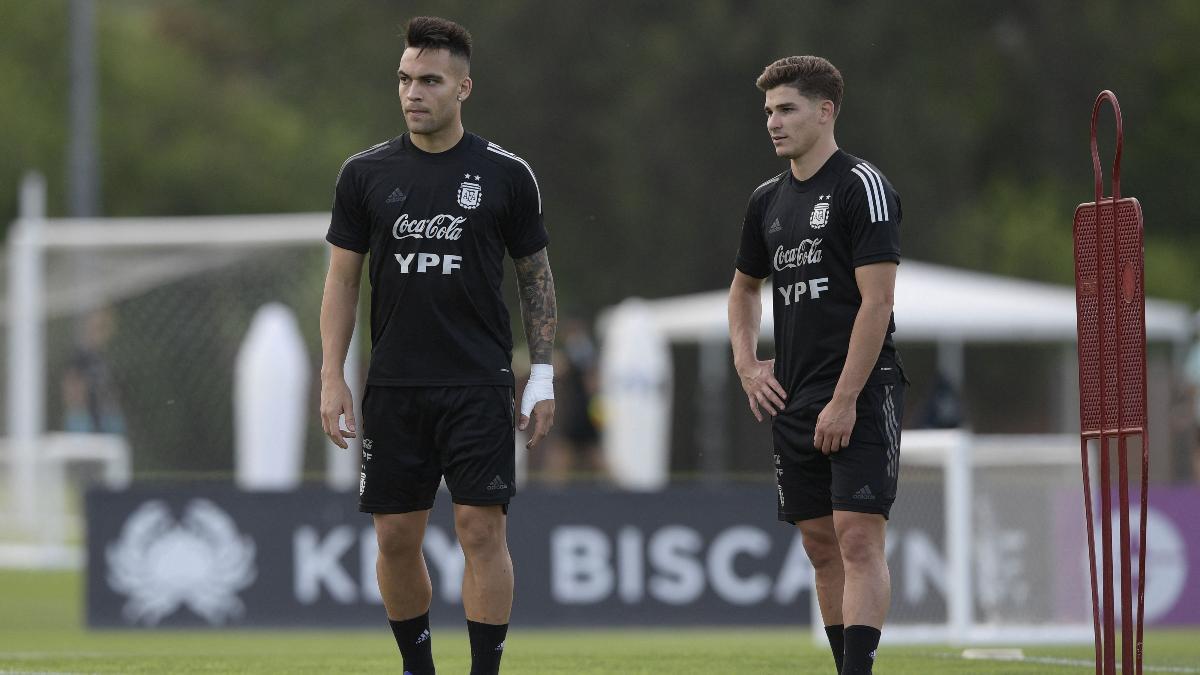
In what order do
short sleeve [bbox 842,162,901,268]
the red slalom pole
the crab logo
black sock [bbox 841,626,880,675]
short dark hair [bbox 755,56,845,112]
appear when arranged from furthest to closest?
the crab logo
short dark hair [bbox 755,56,845,112]
short sleeve [bbox 842,162,901,268]
black sock [bbox 841,626,880,675]
the red slalom pole

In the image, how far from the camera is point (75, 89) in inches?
1006

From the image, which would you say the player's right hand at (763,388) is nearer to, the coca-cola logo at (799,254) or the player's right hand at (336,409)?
the coca-cola logo at (799,254)

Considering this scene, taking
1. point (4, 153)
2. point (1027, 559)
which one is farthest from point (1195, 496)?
point (4, 153)

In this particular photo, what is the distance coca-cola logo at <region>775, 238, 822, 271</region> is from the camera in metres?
7.44

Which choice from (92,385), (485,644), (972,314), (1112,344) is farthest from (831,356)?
(972,314)

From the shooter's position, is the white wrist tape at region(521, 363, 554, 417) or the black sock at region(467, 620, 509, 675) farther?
the white wrist tape at region(521, 363, 554, 417)

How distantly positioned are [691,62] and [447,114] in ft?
94.2

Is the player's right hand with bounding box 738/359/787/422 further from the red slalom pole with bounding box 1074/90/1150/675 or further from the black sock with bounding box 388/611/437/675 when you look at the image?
the black sock with bounding box 388/611/437/675

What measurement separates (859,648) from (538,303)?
163cm

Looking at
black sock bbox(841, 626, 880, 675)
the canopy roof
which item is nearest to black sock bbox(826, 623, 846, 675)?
black sock bbox(841, 626, 880, 675)

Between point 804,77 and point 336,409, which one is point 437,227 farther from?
point 804,77

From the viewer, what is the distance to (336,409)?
7.37 metres

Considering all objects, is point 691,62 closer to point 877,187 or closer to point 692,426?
point 692,426

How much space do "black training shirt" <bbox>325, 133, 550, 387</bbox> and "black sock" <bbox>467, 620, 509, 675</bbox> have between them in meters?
0.82
